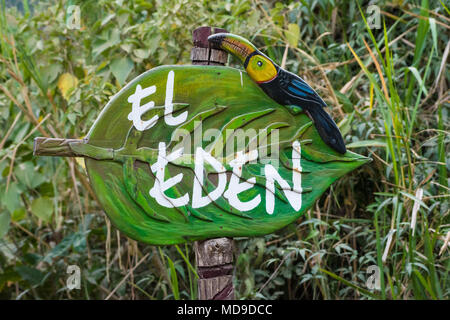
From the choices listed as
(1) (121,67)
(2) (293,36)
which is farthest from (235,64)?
(1) (121,67)

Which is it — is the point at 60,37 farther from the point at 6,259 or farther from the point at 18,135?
the point at 6,259

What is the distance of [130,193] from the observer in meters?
1.15

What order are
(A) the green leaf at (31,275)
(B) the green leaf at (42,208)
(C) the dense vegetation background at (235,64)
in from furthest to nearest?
(A) the green leaf at (31,275), (B) the green leaf at (42,208), (C) the dense vegetation background at (235,64)

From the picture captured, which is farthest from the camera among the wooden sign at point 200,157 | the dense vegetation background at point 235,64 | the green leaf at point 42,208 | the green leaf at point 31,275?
the green leaf at point 31,275

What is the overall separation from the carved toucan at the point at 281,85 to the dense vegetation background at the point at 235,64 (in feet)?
1.38

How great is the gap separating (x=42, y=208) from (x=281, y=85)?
1.05 meters

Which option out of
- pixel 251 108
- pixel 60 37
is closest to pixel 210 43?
pixel 251 108

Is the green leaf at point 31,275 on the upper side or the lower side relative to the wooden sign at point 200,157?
lower

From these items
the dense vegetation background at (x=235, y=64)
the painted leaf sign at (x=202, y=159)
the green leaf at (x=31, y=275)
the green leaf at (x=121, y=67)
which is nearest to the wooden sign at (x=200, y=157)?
the painted leaf sign at (x=202, y=159)

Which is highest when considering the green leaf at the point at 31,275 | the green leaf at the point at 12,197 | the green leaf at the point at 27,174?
the green leaf at the point at 27,174

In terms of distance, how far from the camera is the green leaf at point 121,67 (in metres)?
1.71

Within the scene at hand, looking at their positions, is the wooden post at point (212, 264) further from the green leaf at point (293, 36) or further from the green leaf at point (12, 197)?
the green leaf at point (12, 197)
